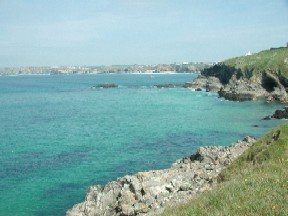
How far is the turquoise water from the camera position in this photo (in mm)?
38406

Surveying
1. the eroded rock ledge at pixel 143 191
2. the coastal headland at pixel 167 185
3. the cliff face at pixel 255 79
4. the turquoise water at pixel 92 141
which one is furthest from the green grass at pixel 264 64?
the eroded rock ledge at pixel 143 191

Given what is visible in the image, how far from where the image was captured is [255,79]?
123m

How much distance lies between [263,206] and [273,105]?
9279 cm

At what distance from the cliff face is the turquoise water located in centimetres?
947

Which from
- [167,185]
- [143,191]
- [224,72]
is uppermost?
[224,72]

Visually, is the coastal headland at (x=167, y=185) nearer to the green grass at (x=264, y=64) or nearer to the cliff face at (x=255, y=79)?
the cliff face at (x=255, y=79)

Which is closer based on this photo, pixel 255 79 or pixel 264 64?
pixel 255 79

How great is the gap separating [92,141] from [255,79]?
75673 millimetres

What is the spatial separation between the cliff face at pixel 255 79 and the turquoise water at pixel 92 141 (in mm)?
9468

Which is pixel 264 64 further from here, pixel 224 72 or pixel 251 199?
pixel 251 199

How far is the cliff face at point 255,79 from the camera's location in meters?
113

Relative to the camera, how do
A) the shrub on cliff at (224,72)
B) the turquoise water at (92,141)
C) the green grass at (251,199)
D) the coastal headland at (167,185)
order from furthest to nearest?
the shrub on cliff at (224,72) < the turquoise water at (92,141) < the coastal headland at (167,185) < the green grass at (251,199)

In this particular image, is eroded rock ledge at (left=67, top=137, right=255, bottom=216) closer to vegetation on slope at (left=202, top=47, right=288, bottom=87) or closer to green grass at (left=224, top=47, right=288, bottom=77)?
vegetation on slope at (left=202, top=47, right=288, bottom=87)

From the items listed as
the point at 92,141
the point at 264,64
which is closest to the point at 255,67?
the point at 264,64
